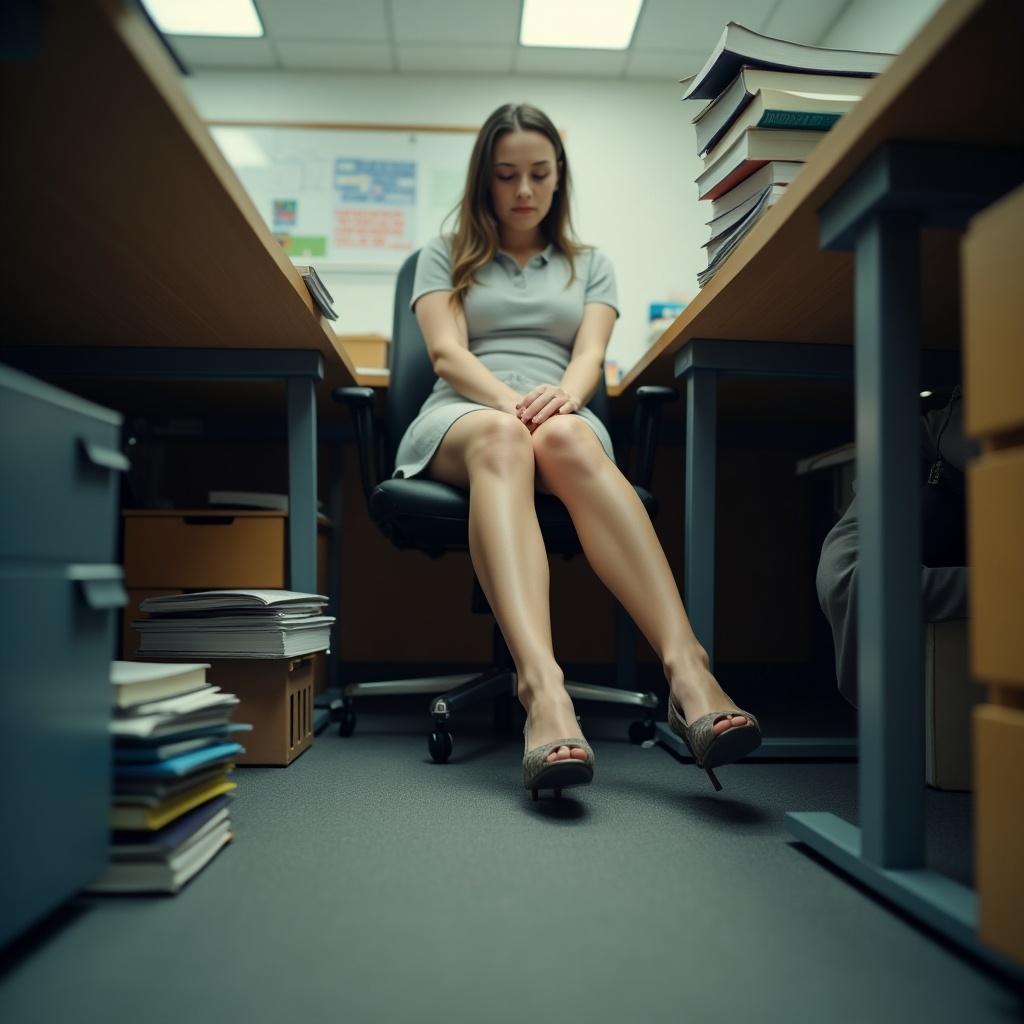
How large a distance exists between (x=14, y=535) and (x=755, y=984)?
0.63 metres

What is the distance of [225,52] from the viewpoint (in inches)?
115

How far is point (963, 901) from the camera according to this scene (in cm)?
68

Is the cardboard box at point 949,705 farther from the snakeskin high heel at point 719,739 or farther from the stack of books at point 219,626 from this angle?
the stack of books at point 219,626

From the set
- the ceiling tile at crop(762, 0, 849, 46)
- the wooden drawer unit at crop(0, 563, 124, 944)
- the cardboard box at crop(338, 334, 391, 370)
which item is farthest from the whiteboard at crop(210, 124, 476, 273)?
the wooden drawer unit at crop(0, 563, 124, 944)

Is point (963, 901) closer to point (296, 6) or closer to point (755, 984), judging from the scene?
point (755, 984)

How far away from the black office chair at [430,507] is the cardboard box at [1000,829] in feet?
2.89

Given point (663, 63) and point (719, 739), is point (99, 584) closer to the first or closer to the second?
point (719, 739)

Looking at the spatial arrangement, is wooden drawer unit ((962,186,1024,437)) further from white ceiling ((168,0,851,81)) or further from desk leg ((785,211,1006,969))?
white ceiling ((168,0,851,81))

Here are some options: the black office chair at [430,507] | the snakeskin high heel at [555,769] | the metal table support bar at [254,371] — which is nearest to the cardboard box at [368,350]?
the black office chair at [430,507]

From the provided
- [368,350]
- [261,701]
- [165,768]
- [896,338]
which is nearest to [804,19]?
[368,350]

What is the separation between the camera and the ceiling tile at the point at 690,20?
9.03ft

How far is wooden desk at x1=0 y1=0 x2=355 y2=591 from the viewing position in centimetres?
67

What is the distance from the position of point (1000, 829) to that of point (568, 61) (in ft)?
9.86

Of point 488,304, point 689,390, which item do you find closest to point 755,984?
point 689,390
